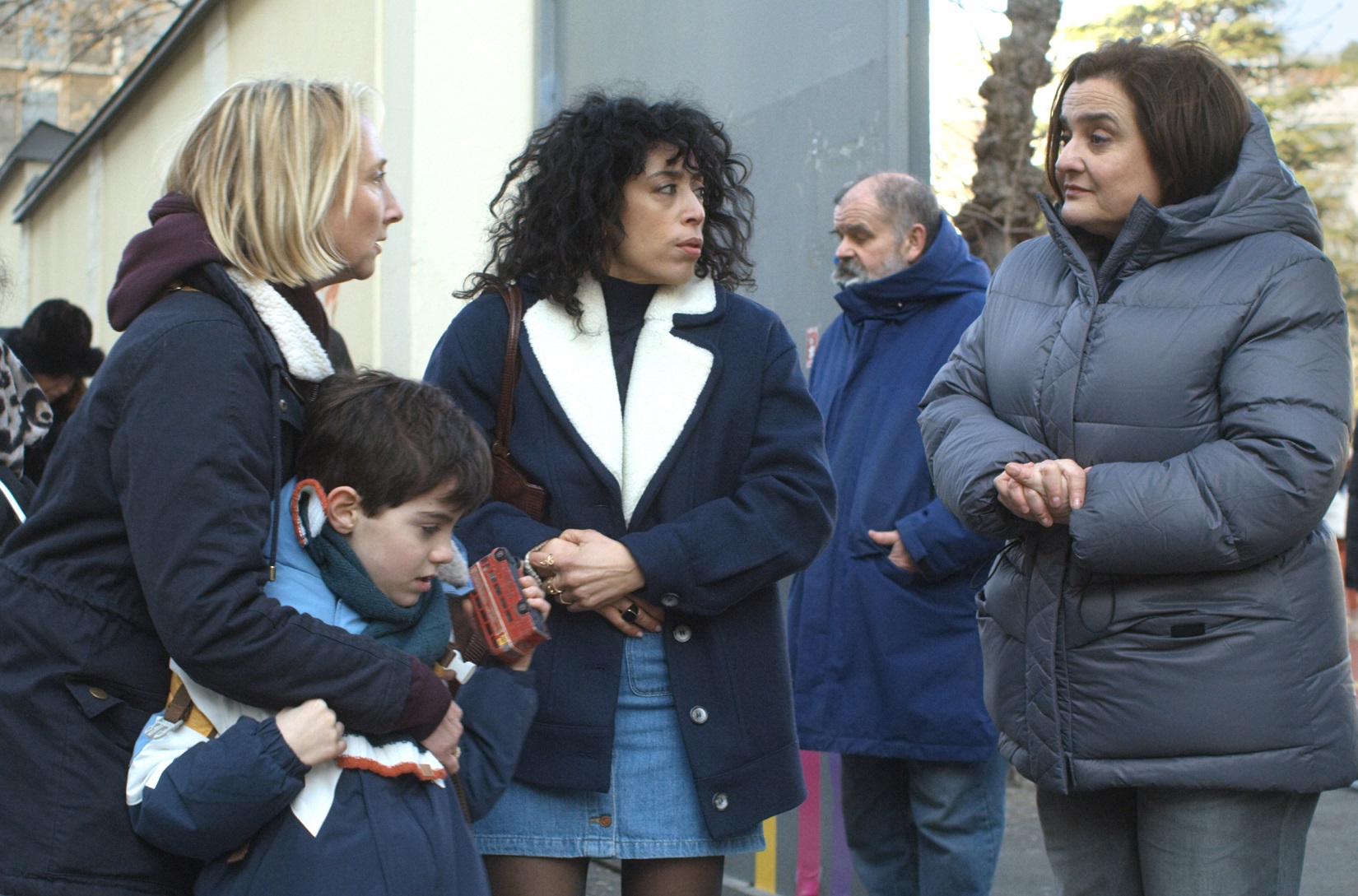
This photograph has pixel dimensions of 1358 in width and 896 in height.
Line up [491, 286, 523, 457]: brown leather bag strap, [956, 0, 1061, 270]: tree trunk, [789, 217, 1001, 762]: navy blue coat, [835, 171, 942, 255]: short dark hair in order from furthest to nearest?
1. [956, 0, 1061, 270]: tree trunk
2. [835, 171, 942, 255]: short dark hair
3. [789, 217, 1001, 762]: navy blue coat
4. [491, 286, 523, 457]: brown leather bag strap

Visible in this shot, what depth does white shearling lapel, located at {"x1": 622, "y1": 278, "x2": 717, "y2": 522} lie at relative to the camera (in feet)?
8.48

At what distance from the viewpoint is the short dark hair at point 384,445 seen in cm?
205

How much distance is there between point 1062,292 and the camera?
269cm

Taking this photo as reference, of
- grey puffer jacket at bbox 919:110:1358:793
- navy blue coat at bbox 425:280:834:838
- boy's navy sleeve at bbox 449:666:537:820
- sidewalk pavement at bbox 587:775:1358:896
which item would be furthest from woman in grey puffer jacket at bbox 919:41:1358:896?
sidewalk pavement at bbox 587:775:1358:896

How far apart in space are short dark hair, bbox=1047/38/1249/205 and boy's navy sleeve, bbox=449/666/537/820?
1496 millimetres

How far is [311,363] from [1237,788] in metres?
1.61

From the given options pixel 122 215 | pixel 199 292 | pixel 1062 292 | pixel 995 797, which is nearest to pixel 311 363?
pixel 199 292

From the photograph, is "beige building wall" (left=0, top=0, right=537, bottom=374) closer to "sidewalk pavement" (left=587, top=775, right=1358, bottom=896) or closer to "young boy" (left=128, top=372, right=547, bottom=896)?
"sidewalk pavement" (left=587, top=775, right=1358, bottom=896)

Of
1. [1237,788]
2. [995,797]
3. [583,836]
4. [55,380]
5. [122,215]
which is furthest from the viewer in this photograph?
[122,215]

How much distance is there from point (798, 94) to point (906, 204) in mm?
773

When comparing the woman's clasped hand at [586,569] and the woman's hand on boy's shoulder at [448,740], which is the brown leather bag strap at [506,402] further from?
the woman's hand on boy's shoulder at [448,740]

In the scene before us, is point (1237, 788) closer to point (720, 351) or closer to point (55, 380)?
point (720, 351)

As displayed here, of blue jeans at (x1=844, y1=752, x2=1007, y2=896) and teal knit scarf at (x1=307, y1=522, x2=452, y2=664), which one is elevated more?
teal knit scarf at (x1=307, y1=522, x2=452, y2=664)

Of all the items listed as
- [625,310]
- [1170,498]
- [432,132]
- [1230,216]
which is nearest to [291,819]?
[625,310]
